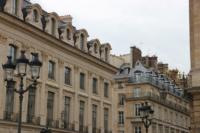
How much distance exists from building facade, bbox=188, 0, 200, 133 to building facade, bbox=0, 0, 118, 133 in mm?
14189

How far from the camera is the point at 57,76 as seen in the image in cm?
4150

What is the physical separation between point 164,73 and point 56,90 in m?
43.6

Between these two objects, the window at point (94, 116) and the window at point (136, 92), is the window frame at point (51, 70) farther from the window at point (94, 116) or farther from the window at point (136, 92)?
the window at point (136, 92)

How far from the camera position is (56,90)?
41188mm

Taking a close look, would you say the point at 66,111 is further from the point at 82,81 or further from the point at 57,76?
the point at 82,81

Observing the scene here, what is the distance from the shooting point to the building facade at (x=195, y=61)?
24.5 meters

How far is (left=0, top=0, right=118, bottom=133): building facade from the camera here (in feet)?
117

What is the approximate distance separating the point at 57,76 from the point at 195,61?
1812 cm

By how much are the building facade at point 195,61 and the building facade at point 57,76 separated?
14189 millimetres

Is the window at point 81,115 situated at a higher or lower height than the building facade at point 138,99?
lower

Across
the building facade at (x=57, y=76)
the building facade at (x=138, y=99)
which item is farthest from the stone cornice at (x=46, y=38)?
the building facade at (x=138, y=99)

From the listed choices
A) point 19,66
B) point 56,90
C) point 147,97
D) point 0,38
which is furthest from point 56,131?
point 147,97

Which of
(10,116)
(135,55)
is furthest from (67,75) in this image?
(135,55)

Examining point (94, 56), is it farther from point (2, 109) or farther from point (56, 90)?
point (2, 109)
